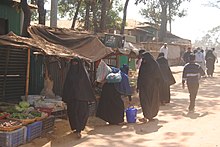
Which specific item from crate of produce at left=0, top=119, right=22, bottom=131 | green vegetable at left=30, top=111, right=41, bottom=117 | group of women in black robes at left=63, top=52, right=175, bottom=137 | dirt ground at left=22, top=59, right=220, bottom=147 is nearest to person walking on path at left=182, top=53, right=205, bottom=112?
dirt ground at left=22, top=59, right=220, bottom=147

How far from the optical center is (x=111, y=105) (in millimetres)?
8094

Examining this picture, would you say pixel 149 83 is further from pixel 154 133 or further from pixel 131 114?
pixel 154 133

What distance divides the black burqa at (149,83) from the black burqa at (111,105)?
0.75 m

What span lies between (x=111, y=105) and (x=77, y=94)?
1.46 m

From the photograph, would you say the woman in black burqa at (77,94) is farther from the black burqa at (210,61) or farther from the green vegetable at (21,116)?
the black burqa at (210,61)

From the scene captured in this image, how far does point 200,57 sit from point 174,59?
673 inches

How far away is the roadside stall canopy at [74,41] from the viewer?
29.7 ft

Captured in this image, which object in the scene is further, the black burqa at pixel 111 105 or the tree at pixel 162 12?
the tree at pixel 162 12

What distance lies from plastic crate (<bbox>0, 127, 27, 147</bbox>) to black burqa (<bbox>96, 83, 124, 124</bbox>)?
2.53m

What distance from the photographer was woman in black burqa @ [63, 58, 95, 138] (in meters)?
6.90

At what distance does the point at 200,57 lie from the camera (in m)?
18.3

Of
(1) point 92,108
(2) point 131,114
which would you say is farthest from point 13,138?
(1) point 92,108

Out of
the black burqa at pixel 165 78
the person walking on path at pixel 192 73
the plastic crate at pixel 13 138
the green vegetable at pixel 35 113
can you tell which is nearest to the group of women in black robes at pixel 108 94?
the green vegetable at pixel 35 113

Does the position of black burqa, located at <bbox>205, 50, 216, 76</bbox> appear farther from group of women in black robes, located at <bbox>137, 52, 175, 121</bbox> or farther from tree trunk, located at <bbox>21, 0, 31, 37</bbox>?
tree trunk, located at <bbox>21, 0, 31, 37</bbox>
